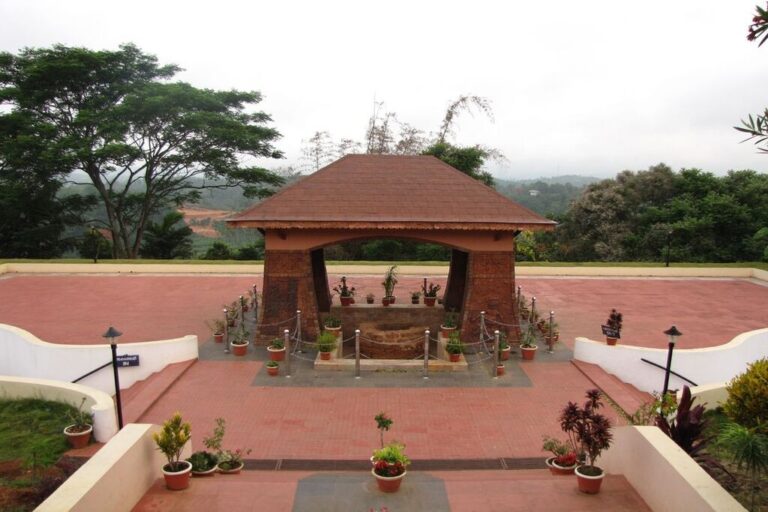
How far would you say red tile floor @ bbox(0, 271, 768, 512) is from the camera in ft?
22.0

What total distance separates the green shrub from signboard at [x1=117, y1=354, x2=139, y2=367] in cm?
1054

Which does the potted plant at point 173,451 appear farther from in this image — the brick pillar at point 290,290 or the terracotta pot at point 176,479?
the brick pillar at point 290,290

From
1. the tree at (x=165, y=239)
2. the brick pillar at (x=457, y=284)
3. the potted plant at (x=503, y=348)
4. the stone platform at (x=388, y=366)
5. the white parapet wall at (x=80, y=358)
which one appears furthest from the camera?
the tree at (x=165, y=239)

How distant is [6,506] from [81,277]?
732 inches

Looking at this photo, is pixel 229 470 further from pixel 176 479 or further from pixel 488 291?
pixel 488 291

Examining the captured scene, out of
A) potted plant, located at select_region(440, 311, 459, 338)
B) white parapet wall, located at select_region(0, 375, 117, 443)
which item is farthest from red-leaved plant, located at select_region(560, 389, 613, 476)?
white parapet wall, located at select_region(0, 375, 117, 443)

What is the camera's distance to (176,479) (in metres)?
6.45

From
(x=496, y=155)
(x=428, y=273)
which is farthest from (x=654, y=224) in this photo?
(x=428, y=273)

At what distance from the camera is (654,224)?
2980 centimetres

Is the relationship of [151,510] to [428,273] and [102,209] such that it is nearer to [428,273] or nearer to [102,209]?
[428,273]

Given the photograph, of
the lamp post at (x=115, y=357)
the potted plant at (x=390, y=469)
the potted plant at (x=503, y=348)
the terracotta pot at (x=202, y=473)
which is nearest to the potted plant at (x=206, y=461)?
the terracotta pot at (x=202, y=473)

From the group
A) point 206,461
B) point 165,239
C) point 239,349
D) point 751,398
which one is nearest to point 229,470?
point 206,461

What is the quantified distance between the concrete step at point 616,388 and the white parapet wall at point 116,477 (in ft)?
25.7

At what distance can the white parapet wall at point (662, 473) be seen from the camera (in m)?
5.03
